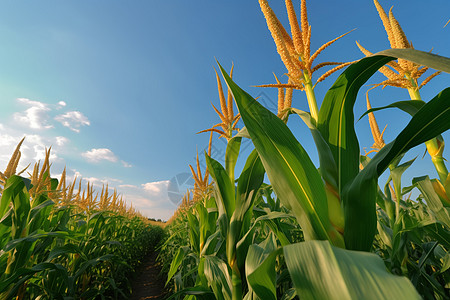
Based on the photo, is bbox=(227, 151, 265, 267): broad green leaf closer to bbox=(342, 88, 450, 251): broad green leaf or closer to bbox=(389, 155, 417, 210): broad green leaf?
bbox=(342, 88, 450, 251): broad green leaf

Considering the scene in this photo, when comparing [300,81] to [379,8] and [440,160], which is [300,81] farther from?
[379,8]

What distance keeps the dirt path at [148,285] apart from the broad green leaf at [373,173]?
14.1ft

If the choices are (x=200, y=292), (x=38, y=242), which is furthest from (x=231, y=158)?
(x=38, y=242)

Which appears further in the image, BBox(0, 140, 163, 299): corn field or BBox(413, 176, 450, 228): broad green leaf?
BBox(0, 140, 163, 299): corn field

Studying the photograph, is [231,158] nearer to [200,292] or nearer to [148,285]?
[200,292]

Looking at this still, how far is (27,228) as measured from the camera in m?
1.91

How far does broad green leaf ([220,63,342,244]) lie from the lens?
0.66 meters

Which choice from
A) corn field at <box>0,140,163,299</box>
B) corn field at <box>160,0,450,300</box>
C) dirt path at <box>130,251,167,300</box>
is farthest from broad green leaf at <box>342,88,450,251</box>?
dirt path at <box>130,251,167,300</box>

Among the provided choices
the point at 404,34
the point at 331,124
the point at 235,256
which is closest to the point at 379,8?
the point at 404,34

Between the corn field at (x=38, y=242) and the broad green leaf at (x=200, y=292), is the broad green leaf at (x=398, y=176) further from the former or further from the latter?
the corn field at (x=38, y=242)

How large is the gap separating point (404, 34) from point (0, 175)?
3.68 metres

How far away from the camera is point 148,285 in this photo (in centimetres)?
498

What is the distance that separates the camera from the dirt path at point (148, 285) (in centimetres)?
416

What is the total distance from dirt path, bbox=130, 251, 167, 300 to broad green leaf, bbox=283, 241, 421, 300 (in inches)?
172
